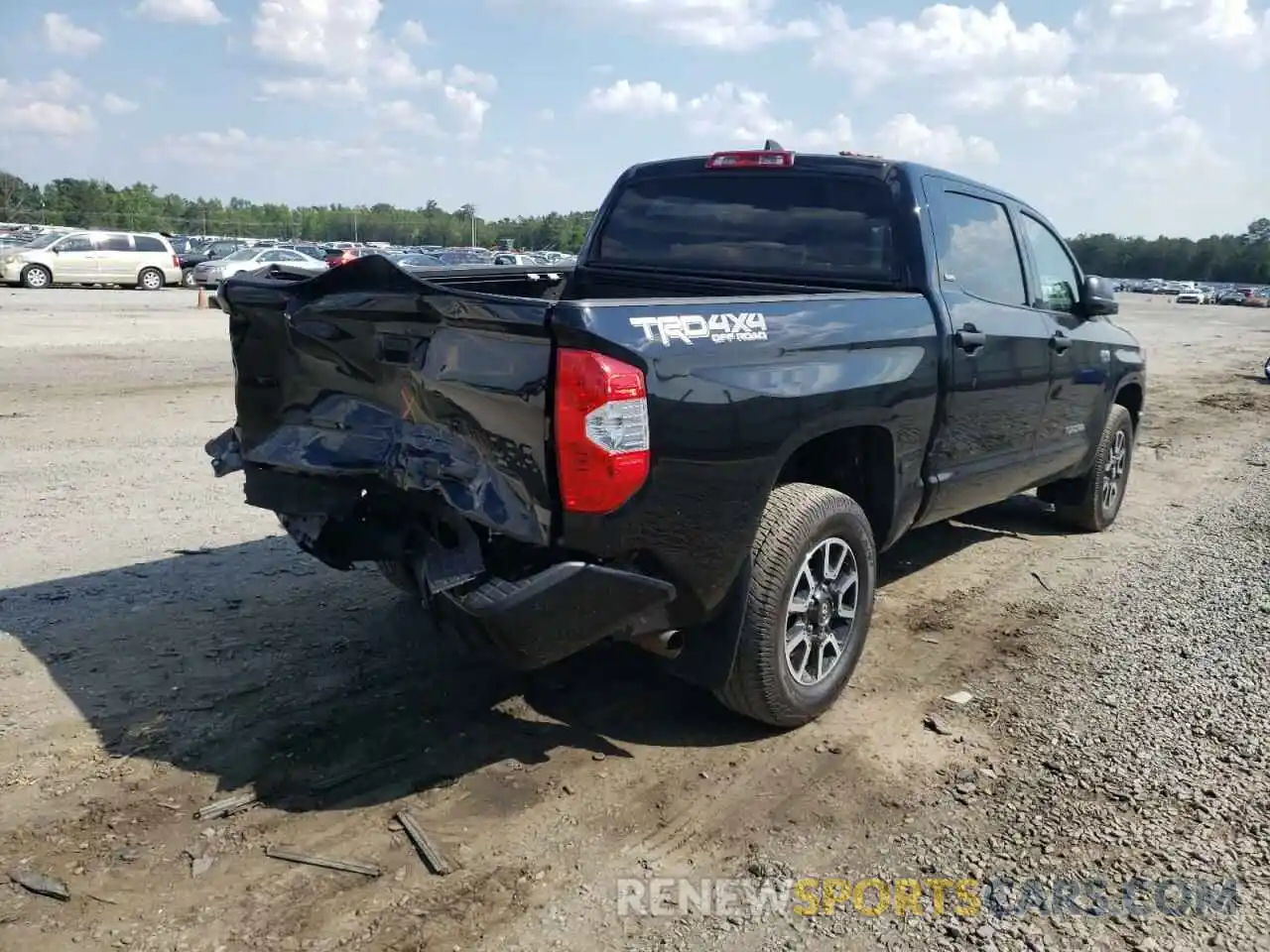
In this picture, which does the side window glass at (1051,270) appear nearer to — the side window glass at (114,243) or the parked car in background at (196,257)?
the side window glass at (114,243)

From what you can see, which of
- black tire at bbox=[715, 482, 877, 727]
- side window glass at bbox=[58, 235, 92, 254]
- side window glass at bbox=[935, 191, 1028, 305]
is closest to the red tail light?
black tire at bbox=[715, 482, 877, 727]

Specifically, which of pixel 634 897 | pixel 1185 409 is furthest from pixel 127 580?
pixel 1185 409

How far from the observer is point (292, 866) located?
2.95 m

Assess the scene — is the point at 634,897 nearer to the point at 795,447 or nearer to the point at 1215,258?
the point at 795,447

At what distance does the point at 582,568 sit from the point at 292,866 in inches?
45.7

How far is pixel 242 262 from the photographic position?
32656 mm

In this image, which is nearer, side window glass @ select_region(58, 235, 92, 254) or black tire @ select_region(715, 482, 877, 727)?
black tire @ select_region(715, 482, 877, 727)

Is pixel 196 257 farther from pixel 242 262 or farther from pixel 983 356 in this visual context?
pixel 983 356

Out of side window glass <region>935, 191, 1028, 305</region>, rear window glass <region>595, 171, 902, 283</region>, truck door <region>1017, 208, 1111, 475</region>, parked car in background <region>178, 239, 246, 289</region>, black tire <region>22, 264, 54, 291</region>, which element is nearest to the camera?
rear window glass <region>595, 171, 902, 283</region>

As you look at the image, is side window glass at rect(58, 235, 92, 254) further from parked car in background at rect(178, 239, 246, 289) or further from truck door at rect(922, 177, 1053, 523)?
truck door at rect(922, 177, 1053, 523)

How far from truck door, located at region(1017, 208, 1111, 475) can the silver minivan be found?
29.5 metres

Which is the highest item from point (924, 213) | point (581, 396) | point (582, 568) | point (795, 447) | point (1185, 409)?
point (924, 213)

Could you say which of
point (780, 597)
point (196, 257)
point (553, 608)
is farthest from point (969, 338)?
point (196, 257)

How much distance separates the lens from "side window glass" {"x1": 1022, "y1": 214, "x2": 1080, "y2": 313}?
225 inches
